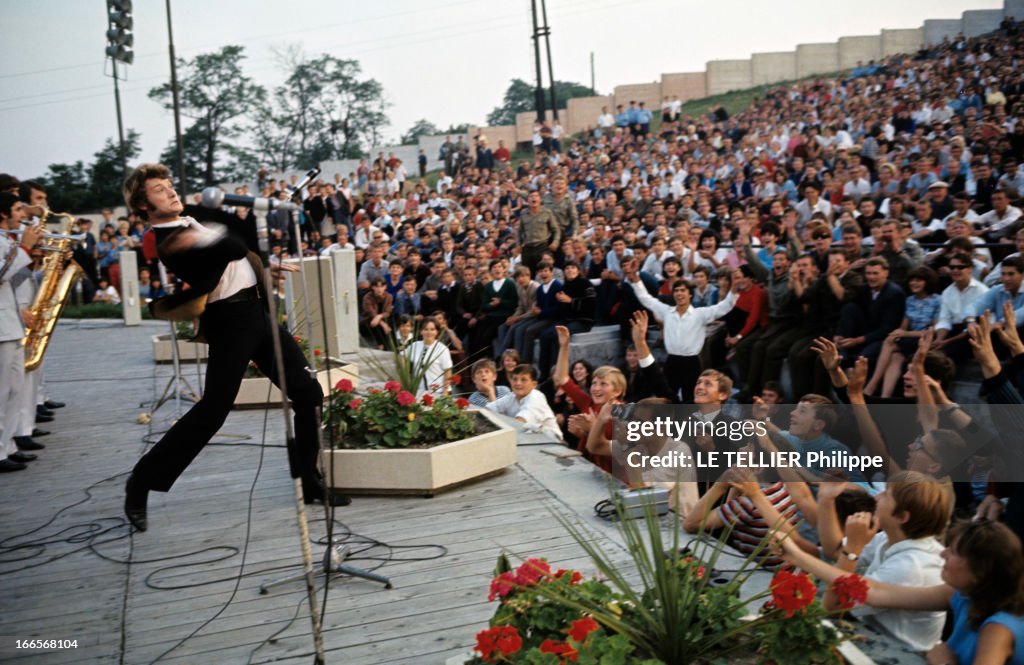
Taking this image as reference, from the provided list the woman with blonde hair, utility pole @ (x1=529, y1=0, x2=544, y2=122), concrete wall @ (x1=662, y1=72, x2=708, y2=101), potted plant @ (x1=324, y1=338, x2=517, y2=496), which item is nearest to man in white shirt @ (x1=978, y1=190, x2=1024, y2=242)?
the woman with blonde hair

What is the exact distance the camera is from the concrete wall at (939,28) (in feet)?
126

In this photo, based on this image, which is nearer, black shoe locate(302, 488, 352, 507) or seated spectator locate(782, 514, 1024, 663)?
seated spectator locate(782, 514, 1024, 663)

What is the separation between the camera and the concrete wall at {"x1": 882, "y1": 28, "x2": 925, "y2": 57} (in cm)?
4072

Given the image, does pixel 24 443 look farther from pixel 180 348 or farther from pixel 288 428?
pixel 288 428

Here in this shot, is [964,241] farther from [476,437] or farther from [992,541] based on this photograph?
[992,541]

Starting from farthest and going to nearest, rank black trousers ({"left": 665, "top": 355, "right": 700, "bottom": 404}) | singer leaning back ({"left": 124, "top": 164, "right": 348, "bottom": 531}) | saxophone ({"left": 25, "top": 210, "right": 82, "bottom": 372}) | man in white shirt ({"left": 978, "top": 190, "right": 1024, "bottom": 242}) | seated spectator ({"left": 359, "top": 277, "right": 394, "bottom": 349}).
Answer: seated spectator ({"left": 359, "top": 277, "right": 394, "bottom": 349})
black trousers ({"left": 665, "top": 355, "right": 700, "bottom": 404})
man in white shirt ({"left": 978, "top": 190, "right": 1024, "bottom": 242})
saxophone ({"left": 25, "top": 210, "right": 82, "bottom": 372})
singer leaning back ({"left": 124, "top": 164, "right": 348, "bottom": 531})

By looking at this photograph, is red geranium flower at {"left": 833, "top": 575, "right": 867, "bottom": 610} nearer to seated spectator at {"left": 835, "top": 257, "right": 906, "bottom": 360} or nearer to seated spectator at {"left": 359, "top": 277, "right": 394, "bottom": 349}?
seated spectator at {"left": 835, "top": 257, "right": 906, "bottom": 360}

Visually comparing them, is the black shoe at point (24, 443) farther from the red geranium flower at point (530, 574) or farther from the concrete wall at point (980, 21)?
the concrete wall at point (980, 21)

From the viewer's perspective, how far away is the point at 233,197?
324cm

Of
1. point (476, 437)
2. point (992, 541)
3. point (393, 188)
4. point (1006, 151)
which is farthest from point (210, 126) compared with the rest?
point (992, 541)

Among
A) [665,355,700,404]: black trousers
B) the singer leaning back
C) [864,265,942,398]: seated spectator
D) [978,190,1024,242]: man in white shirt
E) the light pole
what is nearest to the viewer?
the singer leaning back

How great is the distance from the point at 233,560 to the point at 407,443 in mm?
1378

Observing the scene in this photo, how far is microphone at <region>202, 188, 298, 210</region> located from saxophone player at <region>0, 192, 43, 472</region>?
3846mm

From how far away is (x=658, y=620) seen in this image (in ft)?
9.10
